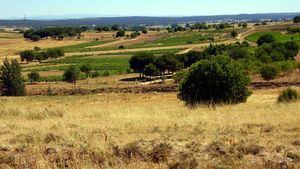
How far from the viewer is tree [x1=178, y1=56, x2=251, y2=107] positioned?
26.0 m

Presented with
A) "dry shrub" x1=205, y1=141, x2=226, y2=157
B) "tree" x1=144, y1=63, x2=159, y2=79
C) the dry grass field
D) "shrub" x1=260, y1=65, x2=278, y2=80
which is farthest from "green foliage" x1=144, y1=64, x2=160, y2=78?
"dry shrub" x1=205, y1=141, x2=226, y2=157

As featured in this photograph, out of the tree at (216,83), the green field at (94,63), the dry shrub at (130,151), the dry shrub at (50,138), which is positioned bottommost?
the green field at (94,63)

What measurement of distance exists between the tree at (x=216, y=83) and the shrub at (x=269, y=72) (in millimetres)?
30508

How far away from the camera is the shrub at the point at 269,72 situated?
5678cm

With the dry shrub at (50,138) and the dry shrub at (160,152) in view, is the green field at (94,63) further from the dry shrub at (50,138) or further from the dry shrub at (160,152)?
the dry shrub at (160,152)

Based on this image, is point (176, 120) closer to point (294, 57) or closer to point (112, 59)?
point (294, 57)

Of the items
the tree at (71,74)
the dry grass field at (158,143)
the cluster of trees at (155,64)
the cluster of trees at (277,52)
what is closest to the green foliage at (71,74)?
the tree at (71,74)

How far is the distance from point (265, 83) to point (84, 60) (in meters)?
81.2

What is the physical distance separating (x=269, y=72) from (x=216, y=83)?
3278 cm

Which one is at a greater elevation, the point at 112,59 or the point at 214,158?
the point at 214,158

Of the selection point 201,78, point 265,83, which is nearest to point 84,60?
point 265,83

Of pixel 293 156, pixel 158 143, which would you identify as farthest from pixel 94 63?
pixel 293 156

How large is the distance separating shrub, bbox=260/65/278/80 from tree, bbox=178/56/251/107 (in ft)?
100

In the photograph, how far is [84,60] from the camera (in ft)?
420
